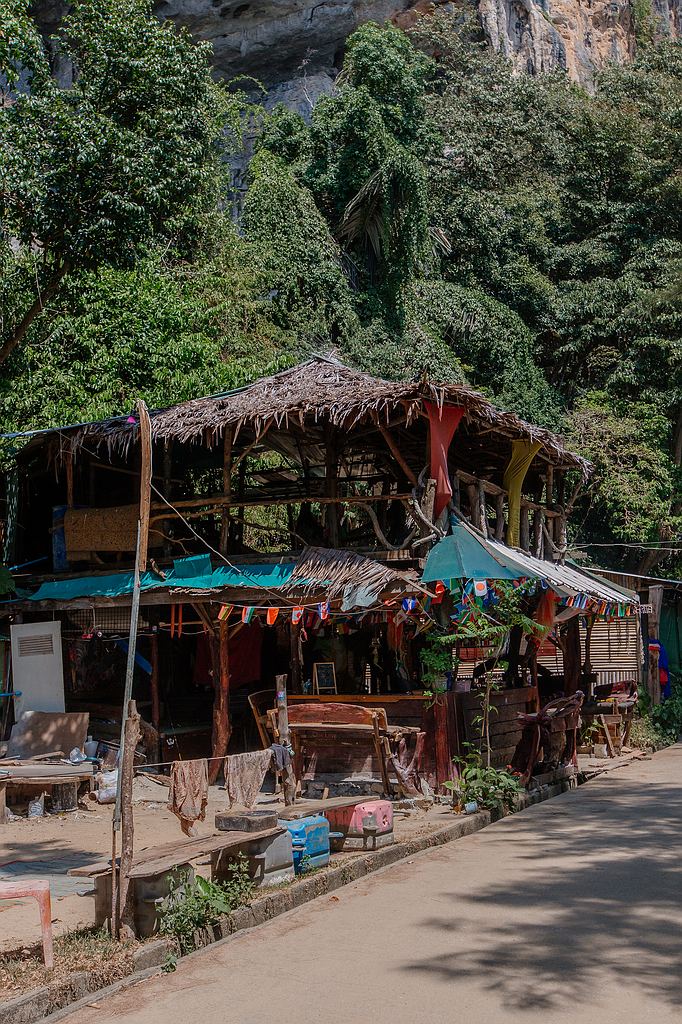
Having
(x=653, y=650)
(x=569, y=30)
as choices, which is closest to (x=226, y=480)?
(x=653, y=650)

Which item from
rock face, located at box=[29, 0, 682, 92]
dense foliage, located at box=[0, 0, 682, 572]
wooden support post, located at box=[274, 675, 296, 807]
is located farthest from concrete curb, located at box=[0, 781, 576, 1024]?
rock face, located at box=[29, 0, 682, 92]

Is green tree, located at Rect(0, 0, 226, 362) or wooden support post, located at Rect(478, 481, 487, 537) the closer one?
green tree, located at Rect(0, 0, 226, 362)

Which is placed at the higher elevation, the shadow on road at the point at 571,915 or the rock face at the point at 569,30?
the rock face at the point at 569,30

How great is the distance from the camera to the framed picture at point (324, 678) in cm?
1325

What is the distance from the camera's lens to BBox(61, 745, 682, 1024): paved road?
16.4 ft

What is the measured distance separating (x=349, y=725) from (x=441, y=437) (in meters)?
3.61

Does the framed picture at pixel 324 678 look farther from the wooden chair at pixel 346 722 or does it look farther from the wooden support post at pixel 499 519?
the wooden support post at pixel 499 519

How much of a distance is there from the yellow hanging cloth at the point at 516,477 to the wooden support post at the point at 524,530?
27cm

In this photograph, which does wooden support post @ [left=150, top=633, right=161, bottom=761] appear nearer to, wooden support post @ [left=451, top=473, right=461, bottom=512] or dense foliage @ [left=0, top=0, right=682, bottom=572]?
dense foliage @ [left=0, top=0, right=682, bottom=572]

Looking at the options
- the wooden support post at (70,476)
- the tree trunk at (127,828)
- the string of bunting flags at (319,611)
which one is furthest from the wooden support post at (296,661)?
the tree trunk at (127,828)

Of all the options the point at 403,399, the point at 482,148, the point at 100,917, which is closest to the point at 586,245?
the point at 482,148

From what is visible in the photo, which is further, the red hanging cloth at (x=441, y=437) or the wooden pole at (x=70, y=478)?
the wooden pole at (x=70, y=478)

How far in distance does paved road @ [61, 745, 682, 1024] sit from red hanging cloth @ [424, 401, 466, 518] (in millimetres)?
4553

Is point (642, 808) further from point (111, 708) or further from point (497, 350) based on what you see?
point (497, 350)
